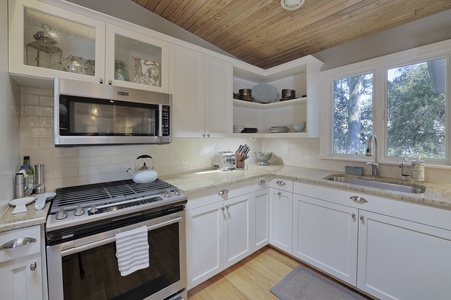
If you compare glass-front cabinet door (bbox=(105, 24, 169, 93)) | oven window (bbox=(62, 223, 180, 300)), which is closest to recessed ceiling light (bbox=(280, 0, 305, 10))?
glass-front cabinet door (bbox=(105, 24, 169, 93))

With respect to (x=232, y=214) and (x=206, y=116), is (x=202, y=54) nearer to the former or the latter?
(x=206, y=116)

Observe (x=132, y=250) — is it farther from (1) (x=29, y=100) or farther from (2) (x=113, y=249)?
(1) (x=29, y=100)

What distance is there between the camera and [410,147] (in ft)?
6.32

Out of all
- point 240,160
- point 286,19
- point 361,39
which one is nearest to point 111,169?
point 240,160

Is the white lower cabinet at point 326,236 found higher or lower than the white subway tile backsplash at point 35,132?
lower

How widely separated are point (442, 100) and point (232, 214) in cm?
216

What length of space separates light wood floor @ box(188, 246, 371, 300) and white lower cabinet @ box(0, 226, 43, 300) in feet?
3.65

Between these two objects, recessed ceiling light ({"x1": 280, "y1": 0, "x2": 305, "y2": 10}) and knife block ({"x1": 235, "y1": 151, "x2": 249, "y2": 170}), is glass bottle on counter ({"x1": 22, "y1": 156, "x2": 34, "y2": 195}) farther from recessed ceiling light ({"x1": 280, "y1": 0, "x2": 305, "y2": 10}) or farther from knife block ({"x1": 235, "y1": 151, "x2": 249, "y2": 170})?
recessed ceiling light ({"x1": 280, "y1": 0, "x2": 305, "y2": 10})

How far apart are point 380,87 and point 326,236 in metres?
1.64

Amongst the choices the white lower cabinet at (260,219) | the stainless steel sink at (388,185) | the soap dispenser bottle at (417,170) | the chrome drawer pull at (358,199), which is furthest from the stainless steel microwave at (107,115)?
the soap dispenser bottle at (417,170)

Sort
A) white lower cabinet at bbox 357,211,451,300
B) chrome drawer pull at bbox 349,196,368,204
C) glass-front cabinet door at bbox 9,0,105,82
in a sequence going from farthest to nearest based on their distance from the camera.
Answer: chrome drawer pull at bbox 349,196,368,204 < white lower cabinet at bbox 357,211,451,300 < glass-front cabinet door at bbox 9,0,105,82

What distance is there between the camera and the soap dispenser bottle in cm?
172

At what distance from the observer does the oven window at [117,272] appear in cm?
111

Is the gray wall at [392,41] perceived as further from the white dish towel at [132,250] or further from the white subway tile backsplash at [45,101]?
the white subway tile backsplash at [45,101]
